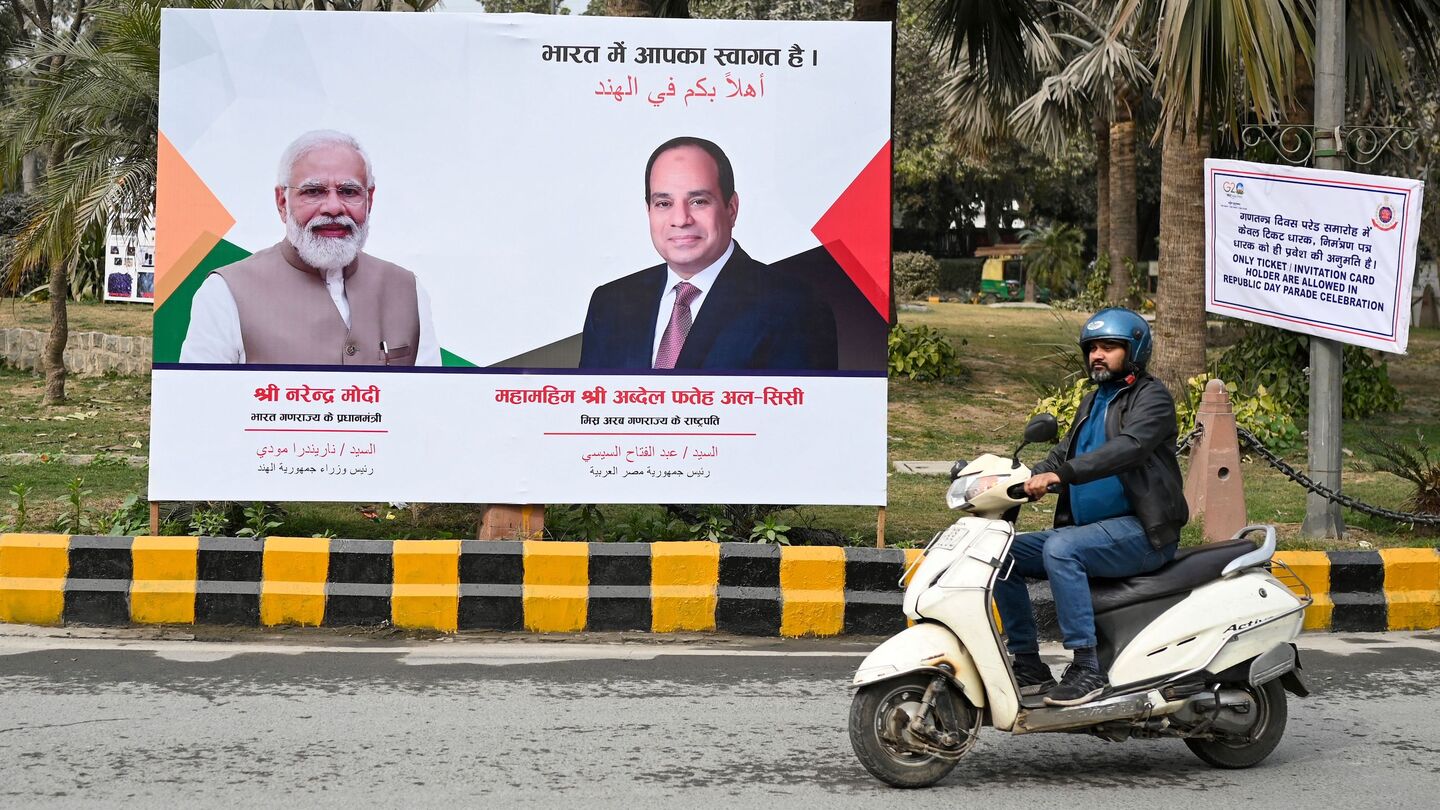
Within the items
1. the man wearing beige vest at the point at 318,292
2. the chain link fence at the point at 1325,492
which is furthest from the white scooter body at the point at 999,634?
the man wearing beige vest at the point at 318,292

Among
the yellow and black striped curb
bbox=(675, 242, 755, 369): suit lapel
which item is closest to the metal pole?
the yellow and black striped curb

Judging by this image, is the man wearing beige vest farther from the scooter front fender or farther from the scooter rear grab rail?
the scooter rear grab rail

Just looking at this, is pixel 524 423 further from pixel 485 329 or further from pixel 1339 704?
pixel 1339 704

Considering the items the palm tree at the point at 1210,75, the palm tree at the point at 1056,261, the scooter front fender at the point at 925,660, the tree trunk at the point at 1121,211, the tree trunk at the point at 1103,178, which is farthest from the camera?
the palm tree at the point at 1056,261

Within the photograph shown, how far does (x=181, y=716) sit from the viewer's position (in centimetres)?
593

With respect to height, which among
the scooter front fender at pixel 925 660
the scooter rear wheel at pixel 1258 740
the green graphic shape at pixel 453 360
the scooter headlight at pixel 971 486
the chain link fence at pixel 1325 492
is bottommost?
the scooter rear wheel at pixel 1258 740

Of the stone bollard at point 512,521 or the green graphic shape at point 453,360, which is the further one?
the stone bollard at point 512,521

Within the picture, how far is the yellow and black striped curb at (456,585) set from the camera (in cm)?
753

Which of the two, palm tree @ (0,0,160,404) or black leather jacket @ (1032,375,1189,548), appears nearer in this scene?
black leather jacket @ (1032,375,1189,548)

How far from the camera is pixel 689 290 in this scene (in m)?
7.96

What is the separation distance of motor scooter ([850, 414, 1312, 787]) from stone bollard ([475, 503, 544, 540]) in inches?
132

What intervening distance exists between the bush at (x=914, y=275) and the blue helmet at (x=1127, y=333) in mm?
31413

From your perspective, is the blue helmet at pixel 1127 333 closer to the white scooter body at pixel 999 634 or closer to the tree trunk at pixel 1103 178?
the white scooter body at pixel 999 634

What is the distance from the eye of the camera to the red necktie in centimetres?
795
